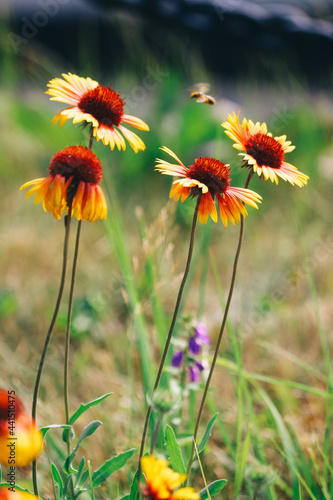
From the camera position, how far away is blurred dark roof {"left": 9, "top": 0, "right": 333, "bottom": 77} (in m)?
2.13

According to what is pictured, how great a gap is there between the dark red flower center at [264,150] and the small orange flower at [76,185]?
0.17 metres

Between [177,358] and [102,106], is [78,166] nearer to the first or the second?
[102,106]

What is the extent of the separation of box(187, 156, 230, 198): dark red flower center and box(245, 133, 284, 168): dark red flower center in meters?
0.05

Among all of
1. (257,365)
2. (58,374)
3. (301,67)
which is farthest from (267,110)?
(58,374)

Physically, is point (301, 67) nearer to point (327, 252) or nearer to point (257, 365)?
point (327, 252)

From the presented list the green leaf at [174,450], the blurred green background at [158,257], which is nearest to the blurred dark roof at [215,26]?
the blurred green background at [158,257]

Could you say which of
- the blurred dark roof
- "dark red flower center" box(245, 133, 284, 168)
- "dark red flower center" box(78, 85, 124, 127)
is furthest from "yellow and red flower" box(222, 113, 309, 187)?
the blurred dark roof

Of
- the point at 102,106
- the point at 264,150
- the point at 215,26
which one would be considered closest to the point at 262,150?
the point at 264,150

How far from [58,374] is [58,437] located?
31 cm

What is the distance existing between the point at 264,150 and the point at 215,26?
6.13 ft

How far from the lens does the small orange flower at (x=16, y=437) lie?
0.50 m

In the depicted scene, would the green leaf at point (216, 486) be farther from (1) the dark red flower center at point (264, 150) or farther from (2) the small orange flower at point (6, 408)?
(1) the dark red flower center at point (264, 150)

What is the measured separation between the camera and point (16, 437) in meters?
0.51

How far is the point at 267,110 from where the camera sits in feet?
9.04
